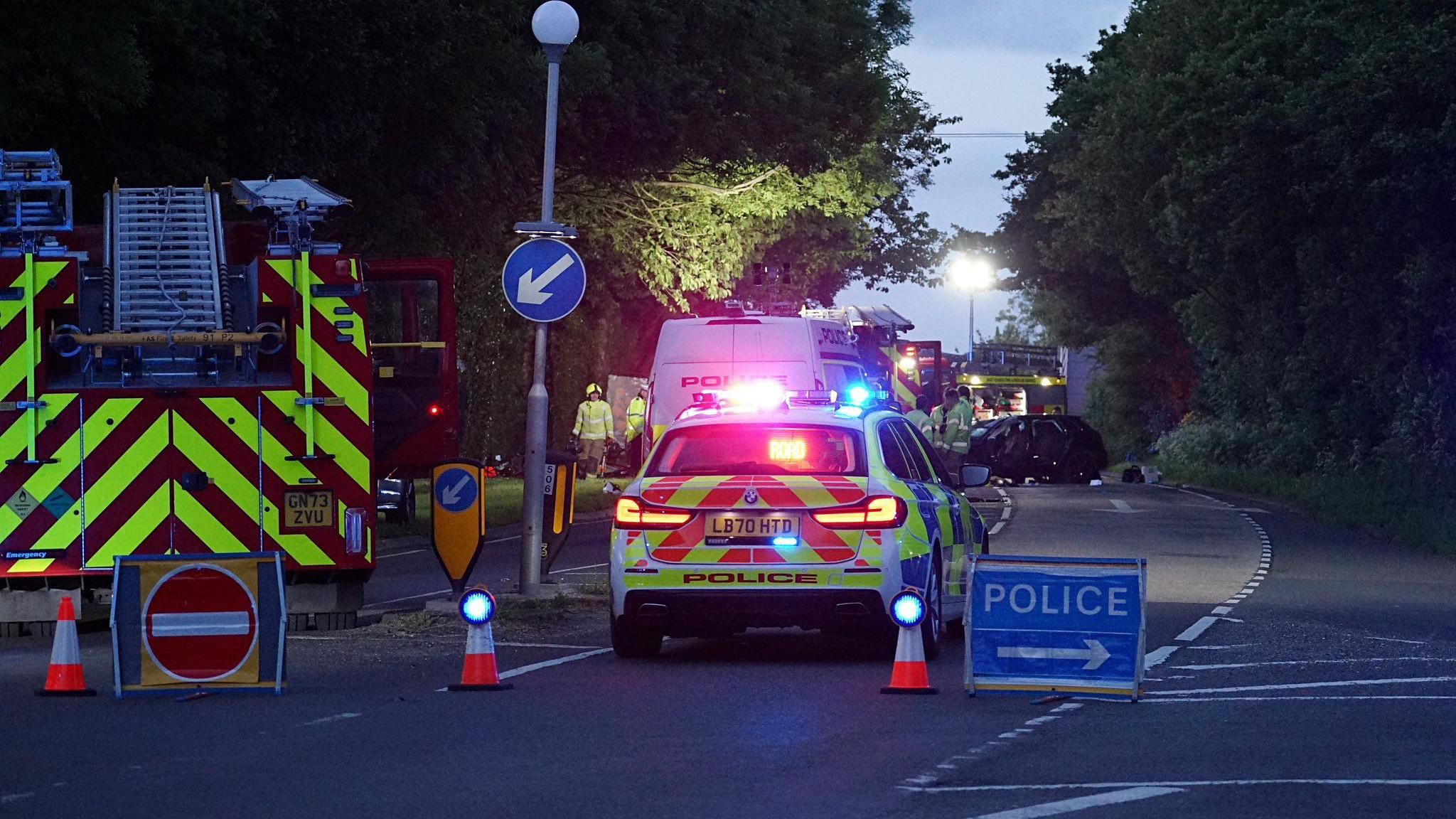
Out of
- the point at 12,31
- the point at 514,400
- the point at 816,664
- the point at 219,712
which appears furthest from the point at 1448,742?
the point at 514,400

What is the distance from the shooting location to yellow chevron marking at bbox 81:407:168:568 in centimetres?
1470

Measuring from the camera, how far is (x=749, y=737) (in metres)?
10.5

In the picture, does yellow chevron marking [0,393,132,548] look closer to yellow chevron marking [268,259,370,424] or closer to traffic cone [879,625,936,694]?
yellow chevron marking [268,259,370,424]

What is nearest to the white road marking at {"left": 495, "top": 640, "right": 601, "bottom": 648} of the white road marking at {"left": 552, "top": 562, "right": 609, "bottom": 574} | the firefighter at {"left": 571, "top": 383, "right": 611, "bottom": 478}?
the white road marking at {"left": 552, "top": 562, "right": 609, "bottom": 574}

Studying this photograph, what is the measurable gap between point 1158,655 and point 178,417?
618 centimetres

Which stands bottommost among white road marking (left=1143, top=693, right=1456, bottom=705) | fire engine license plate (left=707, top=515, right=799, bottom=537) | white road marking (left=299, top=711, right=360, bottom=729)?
white road marking (left=299, top=711, right=360, bottom=729)

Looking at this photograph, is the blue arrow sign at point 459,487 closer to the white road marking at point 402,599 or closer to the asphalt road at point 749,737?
the white road marking at point 402,599

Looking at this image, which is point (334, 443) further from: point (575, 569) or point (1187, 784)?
point (575, 569)

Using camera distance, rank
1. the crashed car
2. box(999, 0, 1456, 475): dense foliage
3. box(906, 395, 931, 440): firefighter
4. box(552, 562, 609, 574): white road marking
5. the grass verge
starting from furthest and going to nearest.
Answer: the crashed car, box(999, 0, 1456, 475): dense foliage, the grass verge, box(906, 395, 931, 440): firefighter, box(552, 562, 609, 574): white road marking

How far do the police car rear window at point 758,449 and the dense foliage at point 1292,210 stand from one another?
73.3 ft

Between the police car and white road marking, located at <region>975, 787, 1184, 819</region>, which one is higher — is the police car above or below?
above

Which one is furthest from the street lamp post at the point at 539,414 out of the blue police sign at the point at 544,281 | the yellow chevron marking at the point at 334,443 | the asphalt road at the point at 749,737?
the yellow chevron marking at the point at 334,443

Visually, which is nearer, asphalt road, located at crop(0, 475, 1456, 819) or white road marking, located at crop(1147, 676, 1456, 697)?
asphalt road, located at crop(0, 475, 1456, 819)

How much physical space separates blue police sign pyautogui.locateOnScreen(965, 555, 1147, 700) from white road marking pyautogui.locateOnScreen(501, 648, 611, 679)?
8.92 feet
